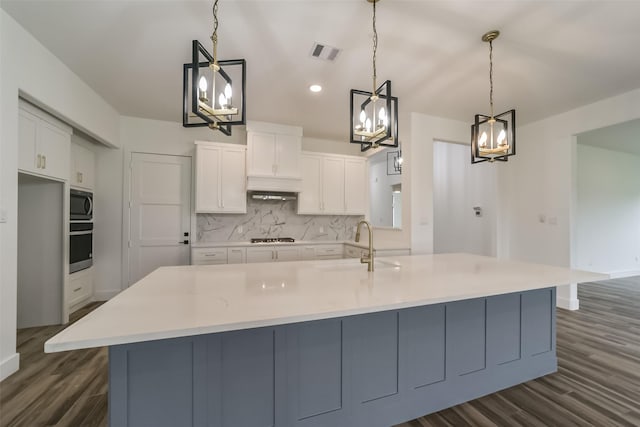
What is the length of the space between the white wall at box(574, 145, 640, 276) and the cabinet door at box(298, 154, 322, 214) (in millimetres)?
4979

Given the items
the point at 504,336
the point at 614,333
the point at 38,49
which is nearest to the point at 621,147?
the point at 614,333

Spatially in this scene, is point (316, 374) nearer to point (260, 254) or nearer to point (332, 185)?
point (260, 254)

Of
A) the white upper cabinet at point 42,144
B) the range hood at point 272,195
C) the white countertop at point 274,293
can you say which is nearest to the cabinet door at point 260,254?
the range hood at point 272,195

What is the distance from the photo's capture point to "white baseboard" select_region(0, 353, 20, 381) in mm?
2049

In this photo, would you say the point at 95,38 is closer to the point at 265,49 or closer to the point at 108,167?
the point at 265,49

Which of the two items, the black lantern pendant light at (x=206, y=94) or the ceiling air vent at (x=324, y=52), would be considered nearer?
the black lantern pendant light at (x=206, y=94)

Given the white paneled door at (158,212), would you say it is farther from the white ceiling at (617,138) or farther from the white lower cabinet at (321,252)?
the white ceiling at (617,138)

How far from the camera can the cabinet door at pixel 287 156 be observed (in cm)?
421

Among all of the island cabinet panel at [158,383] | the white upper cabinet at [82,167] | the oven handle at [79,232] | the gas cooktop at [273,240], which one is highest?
the white upper cabinet at [82,167]

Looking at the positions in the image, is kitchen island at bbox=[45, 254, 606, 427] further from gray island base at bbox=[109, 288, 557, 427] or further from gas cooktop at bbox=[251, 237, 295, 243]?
gas cooktop at bbox=[251, 237, 295, 243]

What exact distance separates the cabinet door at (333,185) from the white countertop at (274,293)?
8.10 feet

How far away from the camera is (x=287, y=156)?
168 inches

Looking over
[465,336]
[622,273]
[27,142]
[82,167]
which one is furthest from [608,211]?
[82,167]

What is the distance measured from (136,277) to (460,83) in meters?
4.99
